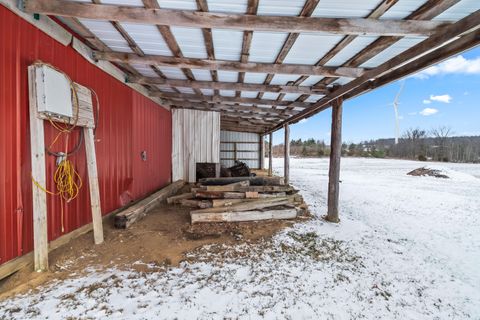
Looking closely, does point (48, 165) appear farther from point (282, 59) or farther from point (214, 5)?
point (282, 59)

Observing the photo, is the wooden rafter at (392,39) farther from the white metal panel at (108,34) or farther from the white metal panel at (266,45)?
the white metal panel at (108,34)

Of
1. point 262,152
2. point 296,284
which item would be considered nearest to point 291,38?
point 296,284

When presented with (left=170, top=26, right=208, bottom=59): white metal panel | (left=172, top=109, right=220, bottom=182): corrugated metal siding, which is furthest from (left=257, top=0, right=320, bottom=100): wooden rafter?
(left=172, top=109, right=220, bottom=182): corrugated metal siding

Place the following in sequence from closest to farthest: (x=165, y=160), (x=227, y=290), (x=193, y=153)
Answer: (x=227, y=290) → (x=165, y=160) → (x=193, y=153)

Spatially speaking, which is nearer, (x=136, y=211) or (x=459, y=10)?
(x=459, y=10)

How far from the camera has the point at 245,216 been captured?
485 centimetres

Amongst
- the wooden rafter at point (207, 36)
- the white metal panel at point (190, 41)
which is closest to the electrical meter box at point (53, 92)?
the white metal panel at point (190, 41)

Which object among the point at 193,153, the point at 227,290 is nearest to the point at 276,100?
the point at 193,153

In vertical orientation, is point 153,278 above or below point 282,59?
below

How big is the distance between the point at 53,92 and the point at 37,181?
3.66 ft

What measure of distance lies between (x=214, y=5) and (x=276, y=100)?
15.4ft

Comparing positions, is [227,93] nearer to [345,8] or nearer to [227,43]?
[227,43]

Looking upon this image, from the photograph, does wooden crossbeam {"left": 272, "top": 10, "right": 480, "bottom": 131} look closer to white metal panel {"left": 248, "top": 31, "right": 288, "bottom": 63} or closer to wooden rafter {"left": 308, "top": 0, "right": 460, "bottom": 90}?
wooden rafter {"left": 308, "top": 0, "right": 460, "bottom": 90}

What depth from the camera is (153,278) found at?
8.71 ft
